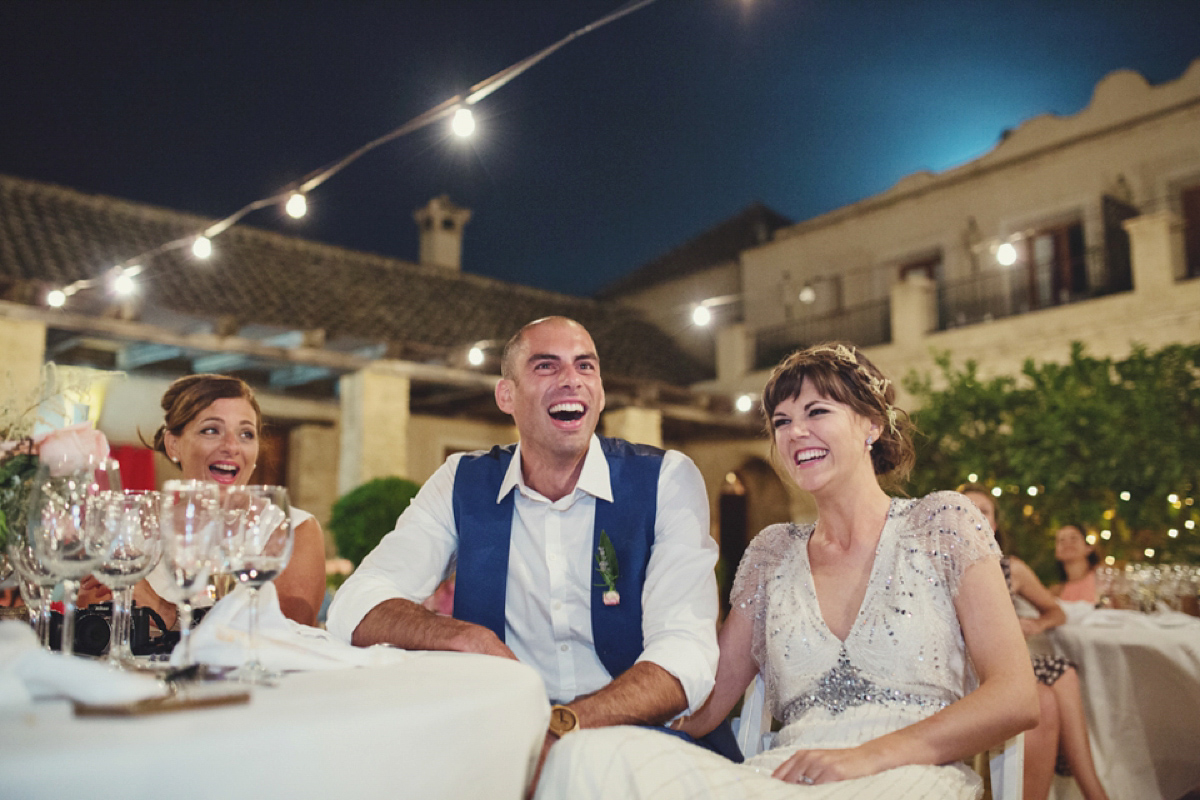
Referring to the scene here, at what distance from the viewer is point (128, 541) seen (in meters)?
1.51

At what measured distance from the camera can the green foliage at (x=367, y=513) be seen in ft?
28.6

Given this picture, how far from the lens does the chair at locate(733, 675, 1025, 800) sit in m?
2.18

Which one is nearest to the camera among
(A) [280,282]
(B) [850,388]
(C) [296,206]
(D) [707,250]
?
(B) [850,388]

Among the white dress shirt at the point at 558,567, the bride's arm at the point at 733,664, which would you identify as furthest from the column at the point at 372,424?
the bride's arm at the point at 733,664

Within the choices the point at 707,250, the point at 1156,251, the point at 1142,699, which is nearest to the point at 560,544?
the point at 1142,699

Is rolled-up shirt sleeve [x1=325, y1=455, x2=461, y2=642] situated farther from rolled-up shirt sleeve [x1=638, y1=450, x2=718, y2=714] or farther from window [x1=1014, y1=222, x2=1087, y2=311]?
window [x1=1014, y1=222, x2=1087, y2=311]

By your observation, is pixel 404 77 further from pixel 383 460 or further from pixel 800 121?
pixel 800 121

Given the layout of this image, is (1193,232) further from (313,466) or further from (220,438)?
(220,438)

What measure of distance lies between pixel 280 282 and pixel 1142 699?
35.1 feet

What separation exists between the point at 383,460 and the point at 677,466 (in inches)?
308

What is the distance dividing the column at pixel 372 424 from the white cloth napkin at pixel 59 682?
28.6 feet

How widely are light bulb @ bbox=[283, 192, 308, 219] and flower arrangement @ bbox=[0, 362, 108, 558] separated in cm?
408

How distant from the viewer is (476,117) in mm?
5168

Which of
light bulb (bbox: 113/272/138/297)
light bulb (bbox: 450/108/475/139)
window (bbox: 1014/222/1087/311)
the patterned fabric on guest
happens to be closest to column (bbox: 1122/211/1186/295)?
window (bbox: 1014/222/1087/311)
